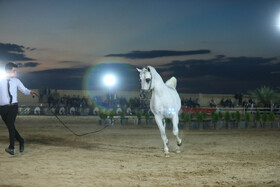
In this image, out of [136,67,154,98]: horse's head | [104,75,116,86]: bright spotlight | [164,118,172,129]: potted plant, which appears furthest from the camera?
[104,75,116,86]: bright spotlight

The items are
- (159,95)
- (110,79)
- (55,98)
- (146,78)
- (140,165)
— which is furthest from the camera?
(55,98)

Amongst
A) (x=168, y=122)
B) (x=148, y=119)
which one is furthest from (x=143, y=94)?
(x=148, y=119)

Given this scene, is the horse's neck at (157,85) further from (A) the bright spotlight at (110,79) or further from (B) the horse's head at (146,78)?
(A) the bright spotlight at (110,79)

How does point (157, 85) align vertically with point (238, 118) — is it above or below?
above

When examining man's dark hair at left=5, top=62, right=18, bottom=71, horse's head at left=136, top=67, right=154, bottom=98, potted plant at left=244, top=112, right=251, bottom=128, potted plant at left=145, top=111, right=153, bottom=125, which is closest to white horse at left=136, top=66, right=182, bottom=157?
horse's head at left=136, top=67, right=154, bottom=98

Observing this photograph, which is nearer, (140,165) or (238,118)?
(140,165)

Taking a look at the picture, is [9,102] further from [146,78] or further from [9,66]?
[146,78]

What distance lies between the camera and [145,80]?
9.67 metres

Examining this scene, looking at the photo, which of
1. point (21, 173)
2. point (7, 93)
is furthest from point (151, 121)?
point (21, 173)

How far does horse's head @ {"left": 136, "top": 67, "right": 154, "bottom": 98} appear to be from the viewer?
9664 millimetres

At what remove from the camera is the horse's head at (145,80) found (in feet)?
31.7

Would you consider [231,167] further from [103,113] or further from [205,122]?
[103,113]

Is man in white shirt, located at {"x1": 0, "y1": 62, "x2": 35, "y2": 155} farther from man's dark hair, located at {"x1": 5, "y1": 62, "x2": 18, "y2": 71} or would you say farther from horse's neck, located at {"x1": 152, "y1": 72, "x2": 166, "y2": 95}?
horse's neck, located at {"x1": 152, "y1": 72, "x2": 166, "y2": 95}

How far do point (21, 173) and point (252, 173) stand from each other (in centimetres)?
499
